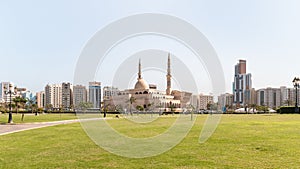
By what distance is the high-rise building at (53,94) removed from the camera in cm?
18850

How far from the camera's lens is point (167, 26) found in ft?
42.6

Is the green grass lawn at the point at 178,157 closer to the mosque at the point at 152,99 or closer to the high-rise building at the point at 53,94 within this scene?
the mosque at the point at 152,99

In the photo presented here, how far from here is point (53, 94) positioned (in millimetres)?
189875

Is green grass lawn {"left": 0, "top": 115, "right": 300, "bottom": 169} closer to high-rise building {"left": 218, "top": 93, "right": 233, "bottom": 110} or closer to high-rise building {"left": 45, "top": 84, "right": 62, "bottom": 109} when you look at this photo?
high-rise building {"left": 218, "top": 93, "right": 233, "bottom": 110}

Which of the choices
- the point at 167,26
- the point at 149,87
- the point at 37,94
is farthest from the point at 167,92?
the point at 167,26

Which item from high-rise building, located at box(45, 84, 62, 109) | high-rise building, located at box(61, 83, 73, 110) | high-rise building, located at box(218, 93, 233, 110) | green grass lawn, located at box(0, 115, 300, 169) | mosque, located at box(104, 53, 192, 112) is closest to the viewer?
green grass lawn, located at box(0, 115, 300, 169)

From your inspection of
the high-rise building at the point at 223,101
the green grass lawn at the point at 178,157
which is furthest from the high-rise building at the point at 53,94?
the green grass lawn at the point at 178,157

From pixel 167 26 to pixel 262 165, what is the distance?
20.4ft

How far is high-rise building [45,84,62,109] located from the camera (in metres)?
188

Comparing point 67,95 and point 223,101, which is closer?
point 223,101

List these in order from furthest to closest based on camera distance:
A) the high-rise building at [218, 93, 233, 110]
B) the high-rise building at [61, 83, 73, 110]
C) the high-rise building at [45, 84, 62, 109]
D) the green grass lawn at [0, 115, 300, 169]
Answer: the high-rise building at [45, 84, 62, 109]
the high-rise building at [61, 83, 73, 110]
the high-rise building at [218, 93, 233, 110]
the green grass lawn at [0, 115, 300, 169]

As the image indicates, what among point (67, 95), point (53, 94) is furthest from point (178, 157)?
point (53, 94)

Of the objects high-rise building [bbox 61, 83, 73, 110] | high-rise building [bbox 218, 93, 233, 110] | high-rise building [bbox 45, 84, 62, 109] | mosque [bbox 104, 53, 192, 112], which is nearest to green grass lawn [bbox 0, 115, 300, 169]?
high-rise building [bbox 218, 93, 233, 110]

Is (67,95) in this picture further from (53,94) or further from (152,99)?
(152,99)
